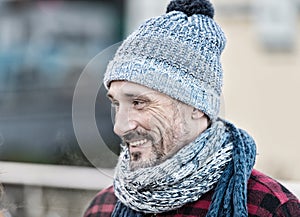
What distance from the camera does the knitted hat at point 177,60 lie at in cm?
229

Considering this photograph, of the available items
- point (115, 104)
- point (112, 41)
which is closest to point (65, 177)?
point (115, 104)

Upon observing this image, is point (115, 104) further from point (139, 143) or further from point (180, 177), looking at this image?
point (180, 177)

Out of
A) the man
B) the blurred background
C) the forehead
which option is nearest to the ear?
the man

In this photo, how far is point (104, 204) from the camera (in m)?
2.58

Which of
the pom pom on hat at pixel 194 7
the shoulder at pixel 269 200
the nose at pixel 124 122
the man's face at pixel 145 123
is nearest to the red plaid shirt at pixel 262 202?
the shoulder at pixel 269 200

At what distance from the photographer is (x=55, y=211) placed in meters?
3.24

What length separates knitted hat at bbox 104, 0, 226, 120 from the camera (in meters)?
2.29

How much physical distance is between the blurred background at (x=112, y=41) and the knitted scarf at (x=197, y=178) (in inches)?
66.9

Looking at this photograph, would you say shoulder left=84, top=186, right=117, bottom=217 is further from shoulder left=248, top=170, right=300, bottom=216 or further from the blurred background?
the blurred background

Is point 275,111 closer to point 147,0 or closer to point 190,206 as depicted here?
point 147,0

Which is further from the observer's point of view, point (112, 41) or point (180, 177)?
point (112, 41)

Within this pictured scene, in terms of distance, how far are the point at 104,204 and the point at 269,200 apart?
1.91 feet

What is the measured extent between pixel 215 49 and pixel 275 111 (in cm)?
626

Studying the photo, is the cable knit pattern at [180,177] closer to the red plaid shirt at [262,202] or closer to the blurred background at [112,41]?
the red plaid shirt at [262,202]
